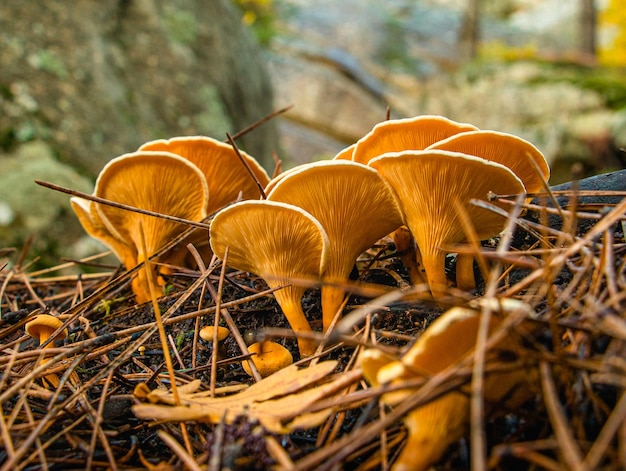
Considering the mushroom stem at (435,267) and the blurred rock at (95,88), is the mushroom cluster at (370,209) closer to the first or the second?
the mushroom stem at (435,267)

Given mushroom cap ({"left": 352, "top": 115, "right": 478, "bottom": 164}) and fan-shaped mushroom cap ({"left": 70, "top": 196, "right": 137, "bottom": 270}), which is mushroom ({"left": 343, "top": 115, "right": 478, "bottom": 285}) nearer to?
mushroom cap ({"left": 352, "top": 115, "right": 478, "bottom": 164})

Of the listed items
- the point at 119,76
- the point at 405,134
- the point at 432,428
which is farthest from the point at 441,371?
the point at 119,76

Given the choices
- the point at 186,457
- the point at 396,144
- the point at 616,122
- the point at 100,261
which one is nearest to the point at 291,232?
the point at 396,144

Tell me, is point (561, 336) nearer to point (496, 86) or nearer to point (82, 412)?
point (82, 412)

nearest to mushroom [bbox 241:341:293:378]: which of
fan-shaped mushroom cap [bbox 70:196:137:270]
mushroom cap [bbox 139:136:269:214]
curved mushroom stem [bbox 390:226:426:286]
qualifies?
curved mushroom stem [bbox 390:226:426:286]

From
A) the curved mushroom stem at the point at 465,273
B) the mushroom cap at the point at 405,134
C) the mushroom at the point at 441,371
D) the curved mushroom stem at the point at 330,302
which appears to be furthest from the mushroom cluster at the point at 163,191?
the mushroom at the point at 441,371
